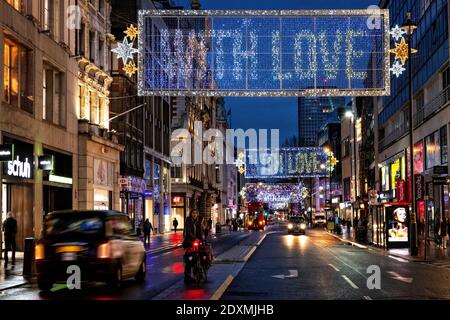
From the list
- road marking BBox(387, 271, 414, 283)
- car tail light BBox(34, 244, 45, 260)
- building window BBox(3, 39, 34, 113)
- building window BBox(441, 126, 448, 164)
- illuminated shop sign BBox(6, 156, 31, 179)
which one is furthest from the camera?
building window BBox(441, 126, 448, 164)

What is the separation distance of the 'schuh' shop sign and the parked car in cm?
866

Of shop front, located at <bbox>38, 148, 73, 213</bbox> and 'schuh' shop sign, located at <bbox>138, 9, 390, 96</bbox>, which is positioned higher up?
'schuh' shop sign, located at <bbox>138, 9, 390, 96</bbox>

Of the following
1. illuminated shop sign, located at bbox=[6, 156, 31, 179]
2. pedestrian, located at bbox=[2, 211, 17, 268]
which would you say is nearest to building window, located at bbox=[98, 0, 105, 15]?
illuminated shop sign, located at bbox=[6, 156, 31, 179]

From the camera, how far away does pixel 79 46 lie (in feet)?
149

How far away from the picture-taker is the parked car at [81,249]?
18.6 meters

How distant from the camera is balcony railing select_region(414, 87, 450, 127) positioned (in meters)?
46.3

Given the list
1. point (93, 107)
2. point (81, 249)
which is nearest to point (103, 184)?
point (93, 107)

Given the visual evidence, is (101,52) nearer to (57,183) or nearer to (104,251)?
(57,183)

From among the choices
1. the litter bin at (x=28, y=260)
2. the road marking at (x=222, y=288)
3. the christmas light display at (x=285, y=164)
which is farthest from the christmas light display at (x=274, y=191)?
the road marking at (x=222, y=288)

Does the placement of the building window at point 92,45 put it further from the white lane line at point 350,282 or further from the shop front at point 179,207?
the shop front at point 179,207

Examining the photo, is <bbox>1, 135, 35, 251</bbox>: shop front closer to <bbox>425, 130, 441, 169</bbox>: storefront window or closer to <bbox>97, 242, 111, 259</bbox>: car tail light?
<bbox>97, 242, 111, 259</bbox>: car tail light

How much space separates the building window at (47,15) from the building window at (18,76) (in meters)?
3.24

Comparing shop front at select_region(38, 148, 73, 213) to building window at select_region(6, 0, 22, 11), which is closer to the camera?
building window at select_region(6, 0, 22, 11)

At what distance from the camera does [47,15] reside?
39.2 metres
